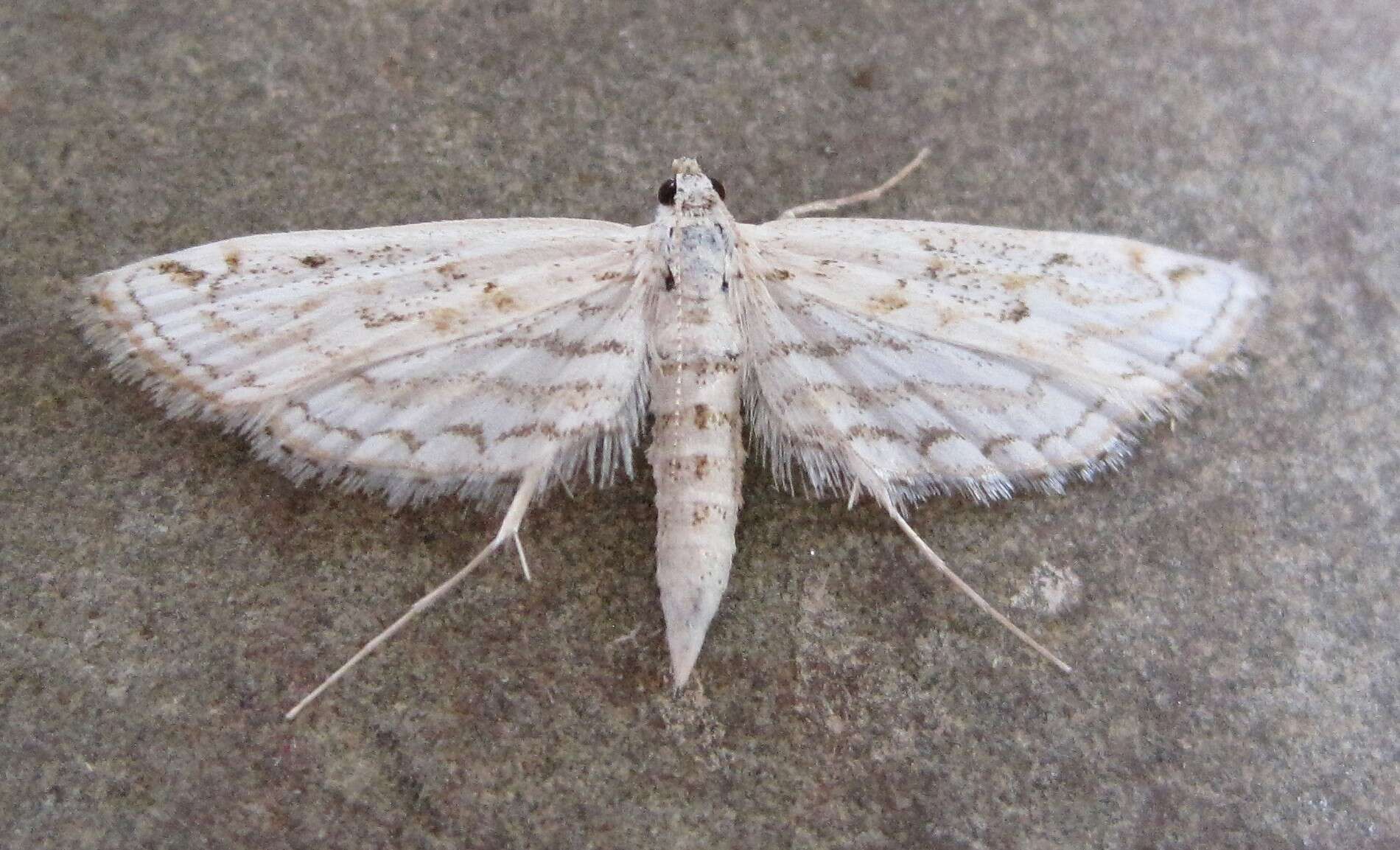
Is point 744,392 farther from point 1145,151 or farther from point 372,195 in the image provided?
point 1145,151

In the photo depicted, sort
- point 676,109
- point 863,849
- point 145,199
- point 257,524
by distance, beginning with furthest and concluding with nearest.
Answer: point 676,109 → point 145,199 → point 257,524 → point 863,849

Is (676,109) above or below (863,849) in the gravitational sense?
above

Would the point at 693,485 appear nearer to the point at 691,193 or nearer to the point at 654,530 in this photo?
the point at 654,530

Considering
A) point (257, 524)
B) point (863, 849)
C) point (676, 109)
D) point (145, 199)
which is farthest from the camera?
point (676, 109)

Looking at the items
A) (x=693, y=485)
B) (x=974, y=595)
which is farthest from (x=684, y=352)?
(x=974, y=595)

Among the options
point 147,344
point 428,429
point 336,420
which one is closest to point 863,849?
point 428,429

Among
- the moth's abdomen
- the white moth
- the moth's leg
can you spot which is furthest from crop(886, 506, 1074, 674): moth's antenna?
the moth's leg
